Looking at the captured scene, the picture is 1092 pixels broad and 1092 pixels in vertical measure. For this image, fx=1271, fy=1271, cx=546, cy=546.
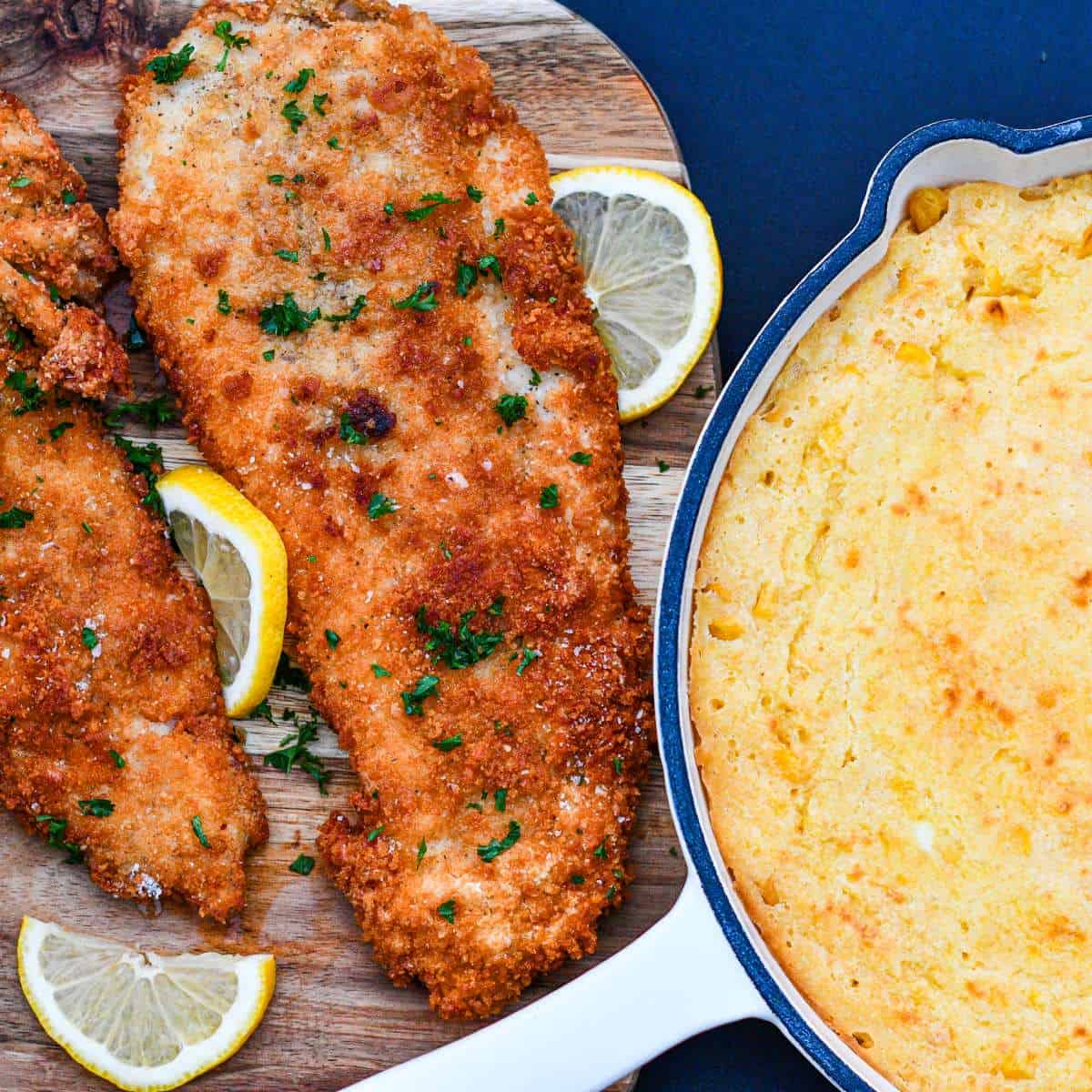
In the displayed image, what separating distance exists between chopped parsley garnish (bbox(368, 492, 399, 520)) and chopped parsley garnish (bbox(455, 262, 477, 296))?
1.95ft

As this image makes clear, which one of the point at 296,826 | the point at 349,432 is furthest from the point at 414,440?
the point at 296,826

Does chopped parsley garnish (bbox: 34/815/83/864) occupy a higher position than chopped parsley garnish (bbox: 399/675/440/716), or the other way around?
chopped parsley garnish (bbox: 399/675/440/716)

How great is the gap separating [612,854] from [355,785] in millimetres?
759

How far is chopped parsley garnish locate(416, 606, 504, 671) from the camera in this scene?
338 cm

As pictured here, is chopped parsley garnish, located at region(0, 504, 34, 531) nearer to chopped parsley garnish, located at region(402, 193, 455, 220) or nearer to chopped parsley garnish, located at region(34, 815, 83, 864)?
chopped parsley garnish, located at region(34, 815, 83, 864)

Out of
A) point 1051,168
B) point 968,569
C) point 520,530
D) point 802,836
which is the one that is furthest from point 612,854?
point 1051,168

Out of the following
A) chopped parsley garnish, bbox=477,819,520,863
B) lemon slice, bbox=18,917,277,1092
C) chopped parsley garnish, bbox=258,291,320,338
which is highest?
chopped parsley garnish, bbox=258,291,320,338

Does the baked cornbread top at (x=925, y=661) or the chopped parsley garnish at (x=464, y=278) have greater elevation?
the chopped parsley garnish at (x=464, y=278)

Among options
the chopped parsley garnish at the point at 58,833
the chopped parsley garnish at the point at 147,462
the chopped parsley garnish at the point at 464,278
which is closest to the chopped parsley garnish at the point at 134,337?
the chopped parsley garnish at the point at 147,462

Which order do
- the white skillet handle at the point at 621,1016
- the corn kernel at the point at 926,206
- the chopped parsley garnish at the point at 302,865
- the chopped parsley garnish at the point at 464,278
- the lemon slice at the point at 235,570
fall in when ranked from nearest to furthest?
the white skillet handle at the point at 621,1016
the corn kernel at the point at 926,206
the lemon slice at the point at 235,570
the chopped parsley garnish at the point at 464,278
the chopped parsley garnish at the point at 302,865

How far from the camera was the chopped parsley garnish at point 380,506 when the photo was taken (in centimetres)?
340

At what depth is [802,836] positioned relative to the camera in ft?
10.0

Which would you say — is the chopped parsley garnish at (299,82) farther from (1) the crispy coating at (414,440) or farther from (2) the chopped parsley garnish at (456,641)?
(2) the chopped parsley garnish at (456,641)

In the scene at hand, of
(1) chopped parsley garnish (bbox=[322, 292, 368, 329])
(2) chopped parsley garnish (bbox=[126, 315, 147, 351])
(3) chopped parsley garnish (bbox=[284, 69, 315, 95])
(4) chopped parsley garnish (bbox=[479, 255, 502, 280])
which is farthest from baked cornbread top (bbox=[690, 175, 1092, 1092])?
(2) chopped parsley garnish (bbox=[126, 315, 147, 351])
